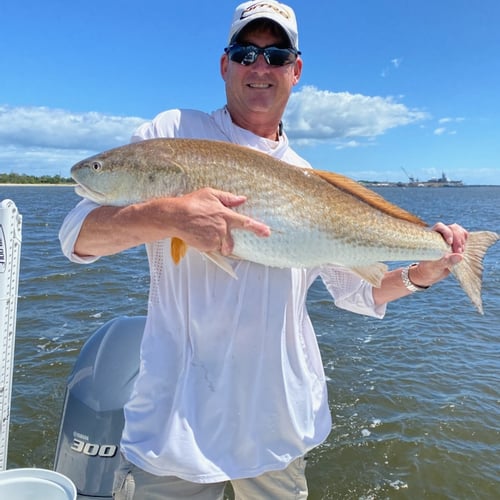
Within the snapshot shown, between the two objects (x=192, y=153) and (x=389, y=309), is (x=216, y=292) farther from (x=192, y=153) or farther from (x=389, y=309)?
(x=389, y=309)

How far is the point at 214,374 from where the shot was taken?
2.50 m

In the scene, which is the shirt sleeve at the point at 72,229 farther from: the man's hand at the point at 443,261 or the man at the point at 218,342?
the man's hand at the point at 443,261

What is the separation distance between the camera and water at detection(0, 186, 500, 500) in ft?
18.7

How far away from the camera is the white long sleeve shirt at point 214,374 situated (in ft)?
7.99

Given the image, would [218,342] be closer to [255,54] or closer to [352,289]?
[352,289]

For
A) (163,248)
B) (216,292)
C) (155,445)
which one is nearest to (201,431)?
(155,445)

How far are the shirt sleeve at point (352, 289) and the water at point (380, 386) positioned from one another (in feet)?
10.2

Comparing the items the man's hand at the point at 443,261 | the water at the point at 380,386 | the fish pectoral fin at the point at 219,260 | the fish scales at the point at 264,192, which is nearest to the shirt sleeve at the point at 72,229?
the fish scales at the point at 264,192

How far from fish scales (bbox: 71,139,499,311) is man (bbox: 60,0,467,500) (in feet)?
0.34

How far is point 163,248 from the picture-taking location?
259 centimetres

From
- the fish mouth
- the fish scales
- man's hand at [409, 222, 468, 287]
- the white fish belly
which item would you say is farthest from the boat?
man's hand at [409, 222, 468, 287]

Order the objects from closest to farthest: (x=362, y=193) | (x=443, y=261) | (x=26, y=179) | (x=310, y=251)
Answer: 1. (x=310, y=251)
2. (x=362, y=193)
3. (x=443, y=261)
4. (x=26, y=179)

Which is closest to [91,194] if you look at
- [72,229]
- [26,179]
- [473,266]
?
[72,229]

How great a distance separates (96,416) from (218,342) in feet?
5.61
